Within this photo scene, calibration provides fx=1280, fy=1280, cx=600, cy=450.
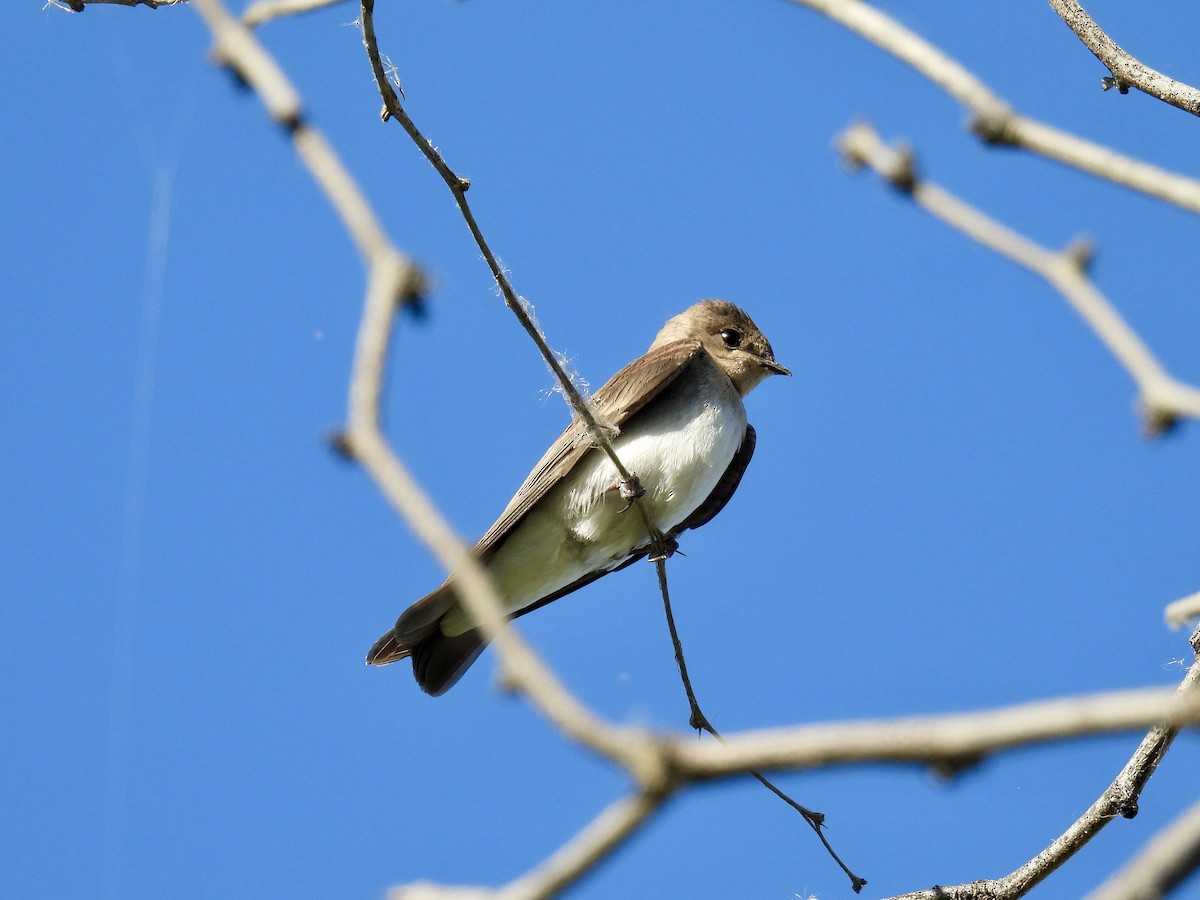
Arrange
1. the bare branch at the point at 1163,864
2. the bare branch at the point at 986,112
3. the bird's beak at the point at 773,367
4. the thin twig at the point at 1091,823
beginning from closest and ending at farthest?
the bare branch at the point at 1163,864 < the bare branch at the point at 986,112 < the thin twig at the point at 1091,823 < the bird's beak at the point at 773,367

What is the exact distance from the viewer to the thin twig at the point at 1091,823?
4.23 m

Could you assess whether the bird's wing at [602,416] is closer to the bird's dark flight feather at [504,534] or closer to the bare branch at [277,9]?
the bird's dark flight feather at [504,534]

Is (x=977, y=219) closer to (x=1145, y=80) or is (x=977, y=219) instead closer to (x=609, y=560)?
(x=1145, y=80)

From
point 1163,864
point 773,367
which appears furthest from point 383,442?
point 773,367

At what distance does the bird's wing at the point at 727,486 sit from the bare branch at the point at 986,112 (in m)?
5.92

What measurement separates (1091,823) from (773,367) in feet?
12.8

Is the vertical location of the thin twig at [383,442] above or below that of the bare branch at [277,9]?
below

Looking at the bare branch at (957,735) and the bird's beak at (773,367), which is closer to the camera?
the bare branch at (957,735)

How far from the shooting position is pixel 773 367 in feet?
25.3

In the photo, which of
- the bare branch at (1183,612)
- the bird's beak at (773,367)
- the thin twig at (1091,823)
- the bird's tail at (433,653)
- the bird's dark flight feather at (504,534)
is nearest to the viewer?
the bare branch at (1183,612)

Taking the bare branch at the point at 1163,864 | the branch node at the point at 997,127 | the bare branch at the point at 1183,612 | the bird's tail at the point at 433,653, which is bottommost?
the bare branch at the point at 1163,864

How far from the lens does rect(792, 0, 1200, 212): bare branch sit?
1170 millimetres

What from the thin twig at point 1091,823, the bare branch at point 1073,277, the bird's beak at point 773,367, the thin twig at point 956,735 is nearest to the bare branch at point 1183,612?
the thin twig at point 1091,823

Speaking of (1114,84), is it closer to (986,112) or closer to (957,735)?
(986,112)
